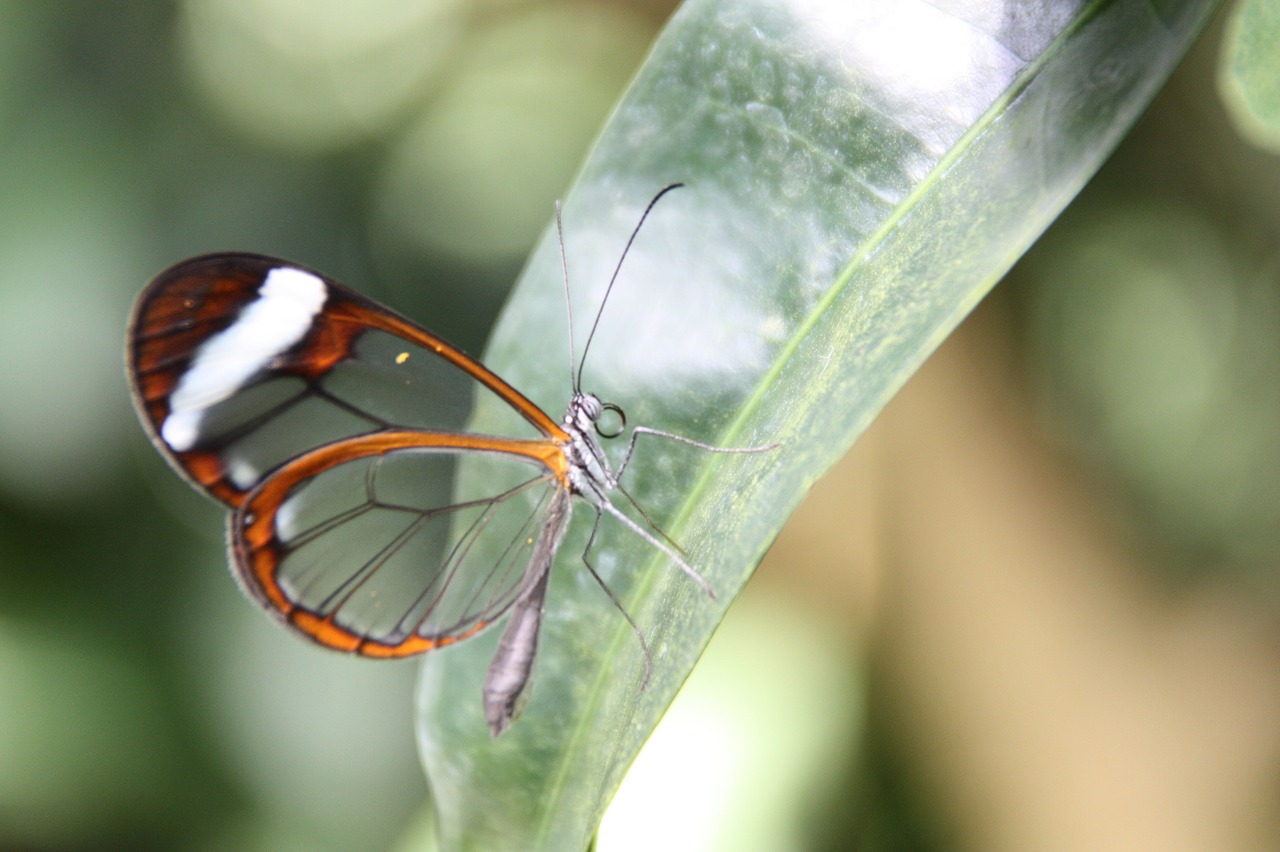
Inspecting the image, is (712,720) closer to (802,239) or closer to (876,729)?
(876,729)

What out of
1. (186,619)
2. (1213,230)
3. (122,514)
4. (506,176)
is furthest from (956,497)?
(122,514)

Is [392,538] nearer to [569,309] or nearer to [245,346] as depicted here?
[245,346]

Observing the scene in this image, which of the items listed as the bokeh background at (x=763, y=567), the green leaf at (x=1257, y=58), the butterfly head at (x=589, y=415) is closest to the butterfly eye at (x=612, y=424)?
the butterfly head at (x=589, y=415)

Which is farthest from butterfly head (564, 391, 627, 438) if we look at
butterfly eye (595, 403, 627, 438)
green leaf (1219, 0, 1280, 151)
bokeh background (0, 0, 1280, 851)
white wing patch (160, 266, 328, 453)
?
bokeh background (0, 0, 1280, 851)

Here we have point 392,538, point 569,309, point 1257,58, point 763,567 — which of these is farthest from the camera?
point 763,567

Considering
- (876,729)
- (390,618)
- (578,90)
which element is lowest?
(390,618)

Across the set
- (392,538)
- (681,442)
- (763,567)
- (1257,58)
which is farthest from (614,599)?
(763,567)
